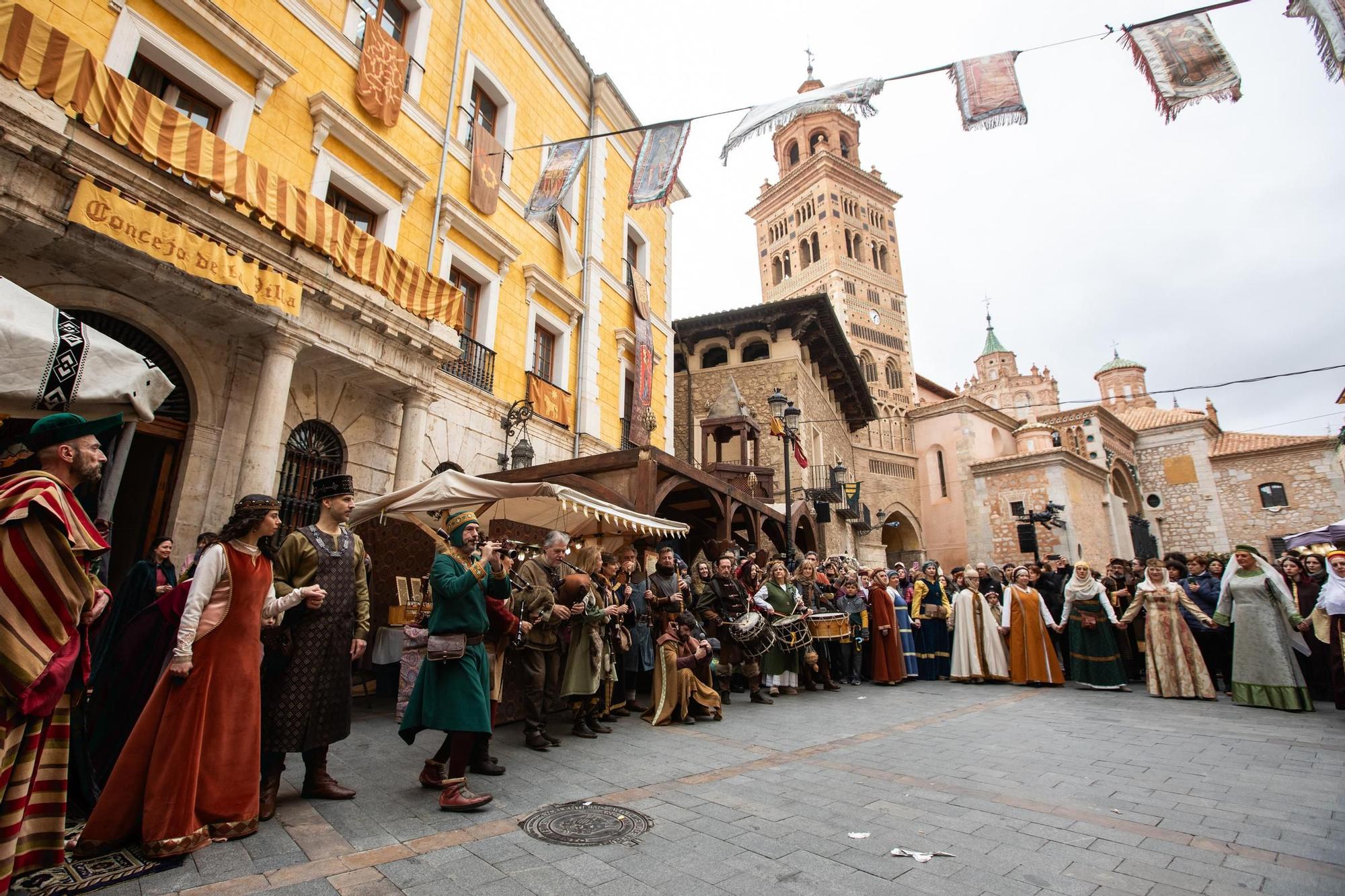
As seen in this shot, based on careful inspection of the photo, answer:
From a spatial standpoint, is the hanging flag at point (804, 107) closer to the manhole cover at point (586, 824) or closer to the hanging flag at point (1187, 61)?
the hanging flag at point (1187, 61)

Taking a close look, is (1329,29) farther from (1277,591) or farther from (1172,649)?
(1172,649)

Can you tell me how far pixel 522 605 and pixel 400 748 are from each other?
1.50m

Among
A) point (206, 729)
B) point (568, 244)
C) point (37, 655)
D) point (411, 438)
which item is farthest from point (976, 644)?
point (568, 244)

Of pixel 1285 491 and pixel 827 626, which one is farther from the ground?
pixel 1285 491

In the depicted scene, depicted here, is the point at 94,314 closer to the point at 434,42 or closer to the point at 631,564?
the point at 631,564

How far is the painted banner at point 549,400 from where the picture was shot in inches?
502

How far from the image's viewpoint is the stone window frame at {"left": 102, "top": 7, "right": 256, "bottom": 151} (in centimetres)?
708

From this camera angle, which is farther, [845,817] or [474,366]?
[474,366]

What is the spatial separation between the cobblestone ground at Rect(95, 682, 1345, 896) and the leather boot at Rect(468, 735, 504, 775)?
107 millimetres

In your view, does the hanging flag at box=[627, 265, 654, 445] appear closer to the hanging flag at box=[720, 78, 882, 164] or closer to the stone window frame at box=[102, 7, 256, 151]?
the hanging flag at box=[720, 78, 882, 164]

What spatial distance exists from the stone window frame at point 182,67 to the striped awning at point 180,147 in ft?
2.12

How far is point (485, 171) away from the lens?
12.1 meters

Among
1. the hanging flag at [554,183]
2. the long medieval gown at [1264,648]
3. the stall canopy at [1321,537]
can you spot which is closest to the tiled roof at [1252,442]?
the stall canopy at [1321,537]

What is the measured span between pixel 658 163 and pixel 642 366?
22.2 ft
